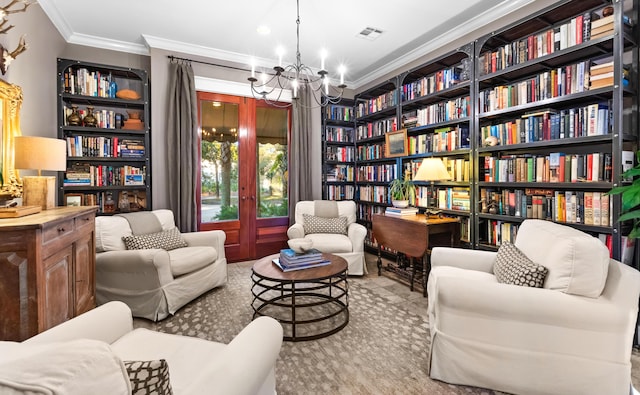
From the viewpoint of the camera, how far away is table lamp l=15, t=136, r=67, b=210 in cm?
194

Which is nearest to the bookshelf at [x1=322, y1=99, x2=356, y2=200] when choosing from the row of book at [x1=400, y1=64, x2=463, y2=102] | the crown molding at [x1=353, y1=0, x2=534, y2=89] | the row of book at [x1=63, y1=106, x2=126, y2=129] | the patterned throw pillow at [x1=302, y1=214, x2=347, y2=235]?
the crown molding at [x1=353, y1=0, x2=534, y2=89]

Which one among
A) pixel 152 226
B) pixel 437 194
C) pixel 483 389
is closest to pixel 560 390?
pixel 483 389

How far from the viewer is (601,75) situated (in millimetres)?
2182

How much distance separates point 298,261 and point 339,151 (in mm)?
2845

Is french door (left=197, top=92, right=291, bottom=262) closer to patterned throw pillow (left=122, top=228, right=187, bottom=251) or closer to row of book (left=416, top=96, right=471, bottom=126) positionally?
patterned throw pillow (left=122, top=228, right=187, bottom=251)

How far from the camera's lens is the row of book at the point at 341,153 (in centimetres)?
484

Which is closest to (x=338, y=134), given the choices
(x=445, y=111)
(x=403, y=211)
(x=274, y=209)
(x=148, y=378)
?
(x=274, y=209)

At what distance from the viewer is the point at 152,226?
305 cm

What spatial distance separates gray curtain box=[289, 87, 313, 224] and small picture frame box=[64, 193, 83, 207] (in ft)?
7.73

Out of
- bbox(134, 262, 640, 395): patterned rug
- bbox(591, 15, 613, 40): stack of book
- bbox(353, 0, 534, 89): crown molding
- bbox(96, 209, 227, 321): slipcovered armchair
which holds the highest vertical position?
bbox(353, 0, 534, 89): crown molding

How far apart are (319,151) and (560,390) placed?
3715 mm

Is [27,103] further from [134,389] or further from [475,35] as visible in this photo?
[475,35]

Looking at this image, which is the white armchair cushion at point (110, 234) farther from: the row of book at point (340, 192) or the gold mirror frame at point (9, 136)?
the row of book at point (340, 192)

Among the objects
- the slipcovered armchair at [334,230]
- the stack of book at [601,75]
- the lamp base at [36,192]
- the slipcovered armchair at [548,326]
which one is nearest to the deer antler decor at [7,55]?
the lamp base at [36,192]
